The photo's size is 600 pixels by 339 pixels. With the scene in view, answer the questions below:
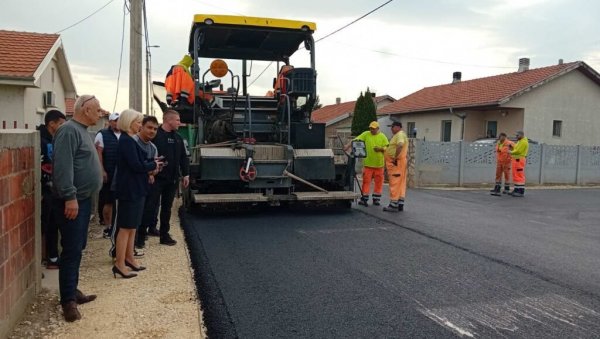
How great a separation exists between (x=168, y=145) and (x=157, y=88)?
372 centimetres

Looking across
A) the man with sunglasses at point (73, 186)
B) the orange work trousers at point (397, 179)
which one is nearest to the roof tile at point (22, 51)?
the orange work trousers at point (397, 179)

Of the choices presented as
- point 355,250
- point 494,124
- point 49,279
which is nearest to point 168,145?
point 49,279

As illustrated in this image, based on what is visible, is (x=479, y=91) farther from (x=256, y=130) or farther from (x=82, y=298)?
(x=82, y=298)

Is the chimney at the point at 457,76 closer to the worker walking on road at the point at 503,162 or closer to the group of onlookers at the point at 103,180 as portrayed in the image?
the worker walking on road at the point at 503,162

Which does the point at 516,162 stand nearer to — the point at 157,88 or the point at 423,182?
the point at 423,182

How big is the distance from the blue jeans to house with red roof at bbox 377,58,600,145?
20602 mm

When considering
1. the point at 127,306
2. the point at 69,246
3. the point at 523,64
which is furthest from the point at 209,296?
the point at 523,64

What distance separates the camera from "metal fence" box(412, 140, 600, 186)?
1570 cm

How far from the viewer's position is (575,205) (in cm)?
1208

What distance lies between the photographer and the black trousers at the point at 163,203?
6164 millimetres

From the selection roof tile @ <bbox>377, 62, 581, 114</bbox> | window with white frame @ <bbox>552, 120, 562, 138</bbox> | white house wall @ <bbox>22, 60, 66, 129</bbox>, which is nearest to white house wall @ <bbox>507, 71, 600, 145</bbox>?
window with white frame @ <bbox>552, 120, 562, 138</bbox>

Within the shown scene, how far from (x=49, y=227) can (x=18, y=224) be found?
1459 millimetres

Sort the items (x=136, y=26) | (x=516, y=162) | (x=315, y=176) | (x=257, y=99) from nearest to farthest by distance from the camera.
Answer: (x=315, y=176)
(x=257, y=99)
(x=136, y=26)
(x=516, y=162)

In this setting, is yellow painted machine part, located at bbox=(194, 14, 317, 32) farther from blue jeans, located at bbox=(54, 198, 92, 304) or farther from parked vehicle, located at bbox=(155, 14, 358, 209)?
blue jeans, located at bbox=(54, 198, 92, 304)
